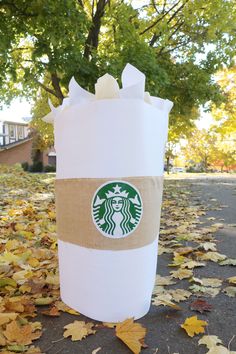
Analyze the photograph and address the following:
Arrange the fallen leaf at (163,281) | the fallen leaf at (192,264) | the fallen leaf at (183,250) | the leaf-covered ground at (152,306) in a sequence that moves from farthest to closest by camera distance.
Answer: the fallen leaf at (183,250) → the fallen leaf at (192,264) → the fallen leaf at (163,281) → the leaf-covered ground at (152,306)

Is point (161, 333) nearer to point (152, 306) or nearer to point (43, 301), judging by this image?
point (152, 306)

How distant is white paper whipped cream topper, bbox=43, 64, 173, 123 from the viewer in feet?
6.37

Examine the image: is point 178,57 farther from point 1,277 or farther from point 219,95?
point 1,277

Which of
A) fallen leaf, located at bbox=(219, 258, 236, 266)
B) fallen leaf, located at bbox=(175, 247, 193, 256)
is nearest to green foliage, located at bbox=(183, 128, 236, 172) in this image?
fallen leaf, located at bbox=(175, 247, 193, 256)

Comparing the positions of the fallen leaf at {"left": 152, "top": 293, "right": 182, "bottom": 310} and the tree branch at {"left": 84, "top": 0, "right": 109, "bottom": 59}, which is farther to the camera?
the tree branch at {"left": 84, "top": 0, "right": 109, "bottom": 59}

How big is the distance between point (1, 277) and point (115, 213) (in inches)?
47.8

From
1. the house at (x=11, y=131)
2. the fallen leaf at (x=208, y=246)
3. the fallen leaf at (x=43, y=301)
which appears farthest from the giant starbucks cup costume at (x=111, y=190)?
the house at (x=11, y=131)

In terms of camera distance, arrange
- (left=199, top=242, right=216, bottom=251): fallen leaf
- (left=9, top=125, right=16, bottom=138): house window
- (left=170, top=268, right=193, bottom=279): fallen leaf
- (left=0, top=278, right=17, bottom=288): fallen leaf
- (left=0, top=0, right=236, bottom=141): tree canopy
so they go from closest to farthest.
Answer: (left=0, top=278, right=17, bottom=288): fallen leaf → (left=170, top=268, right=193, bottom=279): fallen leaf → (left=199, top=242, right=216, bottom=251): fallen leaf → (left=0, top=0, right=236, bottom=141): tree canopy → (left=9, top=125, right=16, bottom=138): house window

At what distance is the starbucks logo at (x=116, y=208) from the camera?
199cm

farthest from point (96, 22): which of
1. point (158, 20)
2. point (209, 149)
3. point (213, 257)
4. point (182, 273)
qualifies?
point (209, 149)

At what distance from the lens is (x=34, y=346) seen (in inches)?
72.6

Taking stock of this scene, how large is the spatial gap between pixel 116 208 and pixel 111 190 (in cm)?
11

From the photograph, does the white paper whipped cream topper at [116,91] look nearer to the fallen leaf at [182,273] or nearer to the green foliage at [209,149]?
the fallen leaf at [182,273]

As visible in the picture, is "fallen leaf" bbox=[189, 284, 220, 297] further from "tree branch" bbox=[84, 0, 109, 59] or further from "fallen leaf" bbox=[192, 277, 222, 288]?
"tree branch" bbox=[84, 0, 109, 59]
